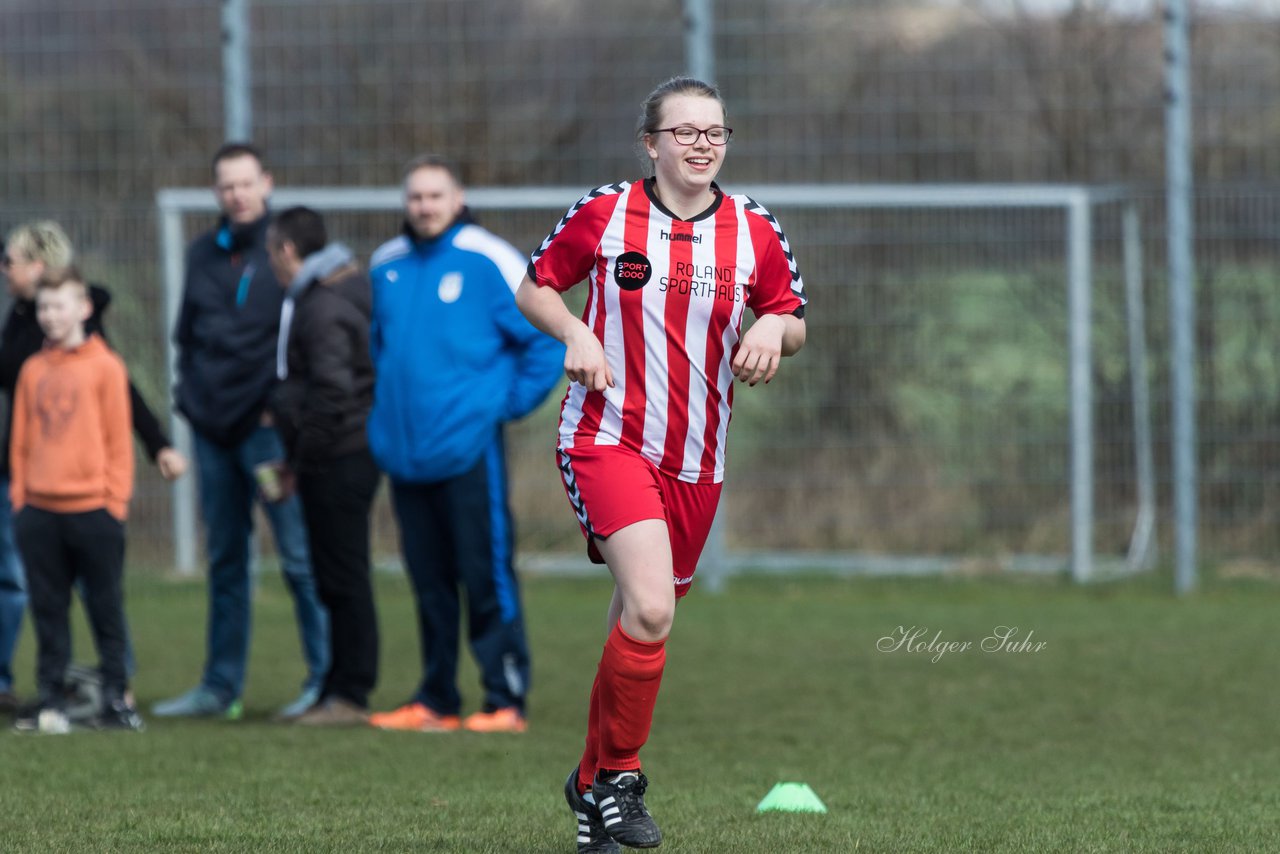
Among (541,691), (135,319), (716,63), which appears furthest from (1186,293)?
(135,319)

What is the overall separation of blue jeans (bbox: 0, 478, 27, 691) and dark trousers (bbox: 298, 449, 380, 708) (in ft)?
4.73

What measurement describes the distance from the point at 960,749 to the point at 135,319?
22.6 ft

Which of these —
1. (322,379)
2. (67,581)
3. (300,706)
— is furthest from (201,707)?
(322,379)

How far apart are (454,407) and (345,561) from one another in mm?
794

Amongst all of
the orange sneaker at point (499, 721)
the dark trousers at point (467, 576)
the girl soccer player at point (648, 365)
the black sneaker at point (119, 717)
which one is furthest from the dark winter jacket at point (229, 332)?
the girl soccer player at point (648, 365)

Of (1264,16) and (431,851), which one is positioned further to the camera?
(1264,16)

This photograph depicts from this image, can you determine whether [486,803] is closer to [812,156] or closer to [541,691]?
[541,691]

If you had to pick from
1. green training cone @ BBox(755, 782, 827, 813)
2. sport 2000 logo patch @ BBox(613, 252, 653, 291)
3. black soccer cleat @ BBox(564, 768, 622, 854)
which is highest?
sport 2000 logo patch @ BBox(613, 252, 653, 291)

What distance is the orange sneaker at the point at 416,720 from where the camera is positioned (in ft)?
23.3

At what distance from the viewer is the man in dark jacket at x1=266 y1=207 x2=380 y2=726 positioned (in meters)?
7.00

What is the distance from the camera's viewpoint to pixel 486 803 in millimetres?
5336

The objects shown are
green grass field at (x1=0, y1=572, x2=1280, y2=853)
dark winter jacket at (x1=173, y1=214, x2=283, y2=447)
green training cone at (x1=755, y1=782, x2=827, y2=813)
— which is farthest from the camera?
dark winter jacket at (x1=173, y1=214, x2=283, y2=447)

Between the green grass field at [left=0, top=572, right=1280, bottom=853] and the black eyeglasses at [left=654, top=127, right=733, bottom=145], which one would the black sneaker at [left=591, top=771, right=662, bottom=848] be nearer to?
the green grass field at [left=0, top=572, right=1280, bottom=853]

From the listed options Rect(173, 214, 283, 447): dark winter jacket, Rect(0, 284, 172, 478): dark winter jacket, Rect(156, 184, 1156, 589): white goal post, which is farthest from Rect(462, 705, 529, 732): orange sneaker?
Rect(156, 184, 1156, 589): white goal post
